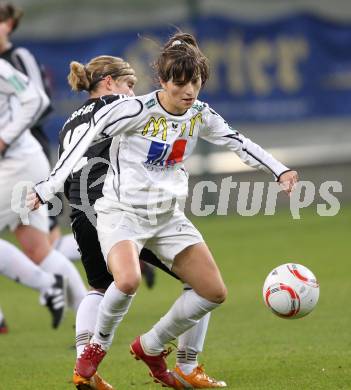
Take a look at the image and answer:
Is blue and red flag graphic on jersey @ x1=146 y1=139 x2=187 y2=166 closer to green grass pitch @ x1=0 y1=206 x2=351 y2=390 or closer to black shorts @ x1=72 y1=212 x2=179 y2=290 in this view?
black shorts @ x1=72 y1=212 x2=179 y2=290

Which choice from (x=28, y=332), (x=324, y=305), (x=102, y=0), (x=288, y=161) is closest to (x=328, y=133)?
(x=288, y=161)

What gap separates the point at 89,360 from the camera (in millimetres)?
5262

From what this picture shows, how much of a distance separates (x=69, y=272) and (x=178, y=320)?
247cm

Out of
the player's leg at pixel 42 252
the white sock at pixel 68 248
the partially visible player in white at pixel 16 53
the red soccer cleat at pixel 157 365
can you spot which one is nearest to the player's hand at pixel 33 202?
the red soccer cleat at pixel 157 365

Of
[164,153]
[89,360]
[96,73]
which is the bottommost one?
[89,360]

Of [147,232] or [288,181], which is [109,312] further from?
[288,181]

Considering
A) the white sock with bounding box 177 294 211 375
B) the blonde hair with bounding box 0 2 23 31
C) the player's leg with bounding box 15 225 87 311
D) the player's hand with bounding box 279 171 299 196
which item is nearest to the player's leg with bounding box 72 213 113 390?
the white sock with bounding box 177 294 211 375

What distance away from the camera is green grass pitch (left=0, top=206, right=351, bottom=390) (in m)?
5.81

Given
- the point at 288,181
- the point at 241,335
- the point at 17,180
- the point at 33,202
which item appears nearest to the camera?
the point at 33,202

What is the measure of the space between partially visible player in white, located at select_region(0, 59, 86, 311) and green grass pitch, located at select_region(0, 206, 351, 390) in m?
0.51

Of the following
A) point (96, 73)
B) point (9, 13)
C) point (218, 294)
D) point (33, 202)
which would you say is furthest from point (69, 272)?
point (33, 202)

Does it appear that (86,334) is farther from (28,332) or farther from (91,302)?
(28,332)

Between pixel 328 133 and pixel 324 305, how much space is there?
26.6 feet

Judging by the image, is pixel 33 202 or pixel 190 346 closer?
pixel 33 202
